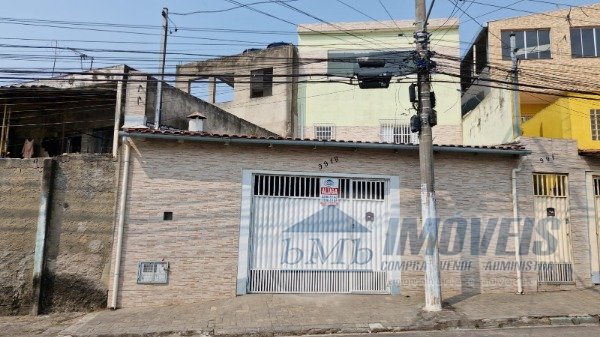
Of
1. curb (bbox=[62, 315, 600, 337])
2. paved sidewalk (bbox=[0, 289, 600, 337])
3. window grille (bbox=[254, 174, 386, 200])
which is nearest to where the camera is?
curb (bbox=[62, 315, 600, 337])

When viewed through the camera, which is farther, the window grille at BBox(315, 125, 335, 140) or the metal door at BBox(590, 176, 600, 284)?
the window grille at BBox(315, 125, 335, 140)

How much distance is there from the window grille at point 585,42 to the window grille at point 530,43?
1006 mm

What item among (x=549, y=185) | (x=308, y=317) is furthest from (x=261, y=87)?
(x=308, y=317)

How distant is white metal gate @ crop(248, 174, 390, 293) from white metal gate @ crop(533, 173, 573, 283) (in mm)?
3666

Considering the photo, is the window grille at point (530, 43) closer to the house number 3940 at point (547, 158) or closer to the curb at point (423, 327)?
the house number 3940 at point (547, 158)

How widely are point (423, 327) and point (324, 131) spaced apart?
1292 centimetres

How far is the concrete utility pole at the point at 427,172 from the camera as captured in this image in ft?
24.8

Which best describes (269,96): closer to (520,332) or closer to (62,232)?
(62,232)

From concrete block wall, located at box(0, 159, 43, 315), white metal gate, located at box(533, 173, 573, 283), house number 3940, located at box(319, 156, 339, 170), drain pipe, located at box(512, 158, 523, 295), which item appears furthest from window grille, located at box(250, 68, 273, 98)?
white metal gate, located at box(533, 173, 573, 283)

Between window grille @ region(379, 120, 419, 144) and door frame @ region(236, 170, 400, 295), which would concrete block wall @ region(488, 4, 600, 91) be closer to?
window grille @ region(379, 120, 419, 144)

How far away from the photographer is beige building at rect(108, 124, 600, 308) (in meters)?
8.34

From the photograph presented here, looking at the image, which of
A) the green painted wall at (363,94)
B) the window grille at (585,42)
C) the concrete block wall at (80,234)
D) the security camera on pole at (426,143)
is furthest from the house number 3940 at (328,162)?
the window grille at (585,42)

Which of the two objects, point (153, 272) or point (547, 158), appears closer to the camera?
point (153, 272)

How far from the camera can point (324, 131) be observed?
1898cm
